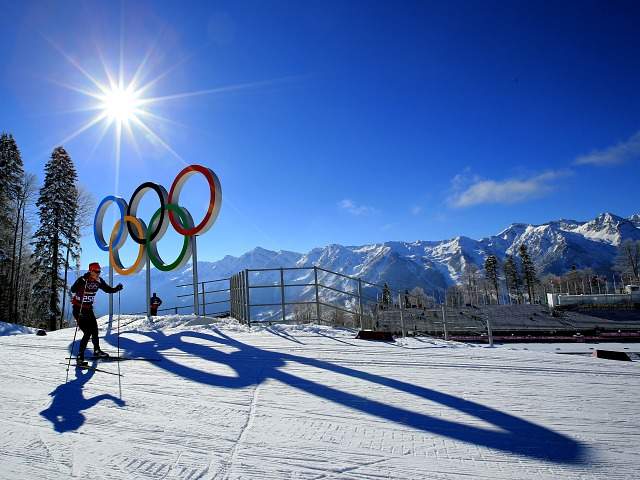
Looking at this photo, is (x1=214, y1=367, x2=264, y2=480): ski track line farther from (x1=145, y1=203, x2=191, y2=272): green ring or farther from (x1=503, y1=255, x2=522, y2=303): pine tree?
(x1=503, y1=255, x2=522, y2=303): pine tree

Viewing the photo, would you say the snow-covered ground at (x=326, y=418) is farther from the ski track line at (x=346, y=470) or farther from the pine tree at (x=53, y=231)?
the pine tree at (x=53, y=231)

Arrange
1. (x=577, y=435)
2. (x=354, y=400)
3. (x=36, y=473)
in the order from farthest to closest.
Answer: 1. (x=354, y=400)
2. (x=577, y=435)
3. (x=36, y=473)

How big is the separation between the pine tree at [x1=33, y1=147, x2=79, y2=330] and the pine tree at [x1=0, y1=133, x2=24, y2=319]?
1717 millimetres

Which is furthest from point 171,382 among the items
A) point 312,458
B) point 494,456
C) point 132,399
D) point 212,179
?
point 212,179

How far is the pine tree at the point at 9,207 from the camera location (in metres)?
24.0

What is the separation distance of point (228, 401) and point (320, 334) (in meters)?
5.53

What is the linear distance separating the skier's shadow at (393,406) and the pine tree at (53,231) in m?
22.0

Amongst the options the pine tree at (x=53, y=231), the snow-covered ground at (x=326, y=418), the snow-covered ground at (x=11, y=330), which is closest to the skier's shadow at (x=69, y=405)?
the snow-covered ground at (x=326, y=418)

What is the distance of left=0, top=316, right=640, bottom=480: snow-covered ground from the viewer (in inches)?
103

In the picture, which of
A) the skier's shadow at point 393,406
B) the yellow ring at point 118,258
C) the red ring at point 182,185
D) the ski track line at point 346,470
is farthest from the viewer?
the yellow ring at point 118,258

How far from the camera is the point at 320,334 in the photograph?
954 centimetres

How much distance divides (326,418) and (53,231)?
2864 centimetres

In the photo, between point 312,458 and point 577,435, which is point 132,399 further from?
point 577,435

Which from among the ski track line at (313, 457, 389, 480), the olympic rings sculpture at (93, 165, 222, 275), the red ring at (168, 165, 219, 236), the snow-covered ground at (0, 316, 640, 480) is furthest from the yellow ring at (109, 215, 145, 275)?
the ski track line at (313, 457, 389, 480)
